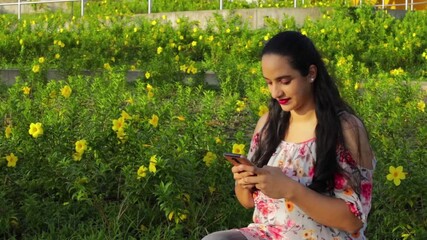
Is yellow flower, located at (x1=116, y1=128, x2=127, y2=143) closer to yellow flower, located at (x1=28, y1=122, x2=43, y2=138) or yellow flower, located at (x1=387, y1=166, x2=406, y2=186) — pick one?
yellow flower, located at (x1=28, y1=122, x2=43, y2=138)

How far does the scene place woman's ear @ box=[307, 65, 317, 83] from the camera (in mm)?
2793

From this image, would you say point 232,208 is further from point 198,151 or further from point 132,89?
point 132,89

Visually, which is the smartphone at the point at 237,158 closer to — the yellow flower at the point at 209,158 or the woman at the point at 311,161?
the woman at the point at 311,161

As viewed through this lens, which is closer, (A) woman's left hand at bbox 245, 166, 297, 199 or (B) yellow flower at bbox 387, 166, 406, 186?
(A) woman's left hand at bbox 245, 166, 297, 199

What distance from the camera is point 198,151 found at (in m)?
4.21

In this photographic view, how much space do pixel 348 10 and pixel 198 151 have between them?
22.3 feet

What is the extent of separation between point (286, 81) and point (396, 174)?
102 cm

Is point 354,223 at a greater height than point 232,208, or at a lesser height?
greater

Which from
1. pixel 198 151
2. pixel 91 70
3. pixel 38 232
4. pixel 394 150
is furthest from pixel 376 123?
pixel 91 70

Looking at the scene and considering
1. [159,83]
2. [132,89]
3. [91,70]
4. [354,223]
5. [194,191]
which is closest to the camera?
[354,223]

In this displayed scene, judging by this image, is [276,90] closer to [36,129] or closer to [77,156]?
[77,156]

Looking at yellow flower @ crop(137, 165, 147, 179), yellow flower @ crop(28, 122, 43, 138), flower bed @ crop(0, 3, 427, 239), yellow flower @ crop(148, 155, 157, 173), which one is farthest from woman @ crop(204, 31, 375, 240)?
yellow flower @ crop(28, 122, 43, 138)

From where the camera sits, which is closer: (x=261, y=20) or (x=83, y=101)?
(x=83, y=101)

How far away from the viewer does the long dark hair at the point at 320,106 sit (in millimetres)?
2723
